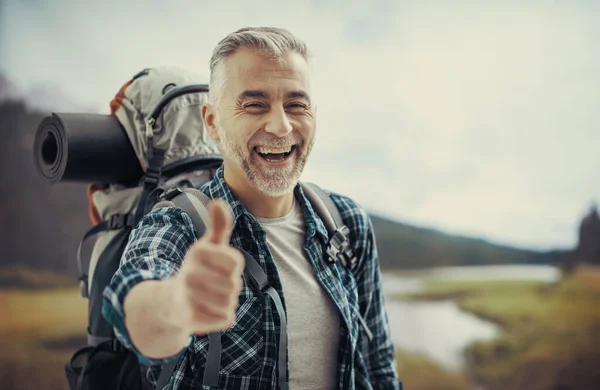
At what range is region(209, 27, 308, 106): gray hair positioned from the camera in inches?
37.1

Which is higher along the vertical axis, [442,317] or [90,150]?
[90,150]

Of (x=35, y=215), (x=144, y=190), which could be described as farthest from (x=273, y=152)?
(x=35, y=215)

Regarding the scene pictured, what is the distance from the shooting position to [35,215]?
10.6 ft

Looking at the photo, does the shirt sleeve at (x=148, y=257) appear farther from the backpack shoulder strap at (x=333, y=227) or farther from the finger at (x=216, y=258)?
the backpack shoulder strap at (x=333, y=227)

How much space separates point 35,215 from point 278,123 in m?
2.81

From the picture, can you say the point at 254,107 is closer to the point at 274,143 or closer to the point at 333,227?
the point at 274,143

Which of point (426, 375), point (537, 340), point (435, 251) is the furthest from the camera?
point (435, 251)

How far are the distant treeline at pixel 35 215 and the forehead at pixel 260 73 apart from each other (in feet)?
8.35

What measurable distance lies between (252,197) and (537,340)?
294 centimetres

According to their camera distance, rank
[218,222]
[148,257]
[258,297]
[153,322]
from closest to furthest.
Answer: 1. [218,222]
2. [153,322]
3. [148,257]
4. [258,297]

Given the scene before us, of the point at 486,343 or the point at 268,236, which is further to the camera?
the point at 486,343

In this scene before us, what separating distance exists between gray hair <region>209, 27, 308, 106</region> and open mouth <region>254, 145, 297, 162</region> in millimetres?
127

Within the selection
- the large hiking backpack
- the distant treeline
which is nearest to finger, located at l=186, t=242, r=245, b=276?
the large hiking backpack

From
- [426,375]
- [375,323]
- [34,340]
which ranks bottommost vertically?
[426,375]
